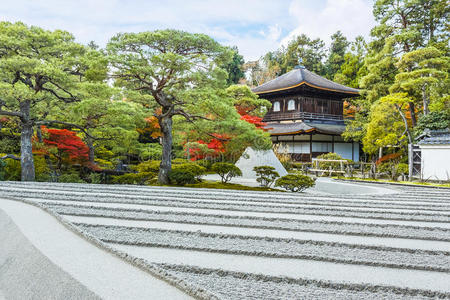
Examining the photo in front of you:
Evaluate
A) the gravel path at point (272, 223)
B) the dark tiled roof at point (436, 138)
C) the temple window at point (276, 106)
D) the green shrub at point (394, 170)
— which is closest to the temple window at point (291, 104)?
the temple window at point (276, 106)

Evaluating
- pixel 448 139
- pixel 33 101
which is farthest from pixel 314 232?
pixel 448 139

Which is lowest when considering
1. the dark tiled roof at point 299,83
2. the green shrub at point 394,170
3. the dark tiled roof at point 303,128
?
the green shrub at point 394,170

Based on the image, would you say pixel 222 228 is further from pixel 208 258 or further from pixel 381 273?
pixel 381 273

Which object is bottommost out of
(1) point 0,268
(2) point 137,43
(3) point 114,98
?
(1) point 0,268

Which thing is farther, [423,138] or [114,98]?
[423,138]

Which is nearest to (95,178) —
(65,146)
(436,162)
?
(65,146)

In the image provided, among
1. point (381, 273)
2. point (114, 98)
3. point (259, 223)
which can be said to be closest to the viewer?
point (381, 273)

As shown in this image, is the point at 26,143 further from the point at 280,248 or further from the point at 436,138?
the point at 436,138

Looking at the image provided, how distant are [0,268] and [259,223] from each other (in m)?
1.84

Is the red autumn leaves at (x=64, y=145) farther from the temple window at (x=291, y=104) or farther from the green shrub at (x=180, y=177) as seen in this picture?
the temple window at (x=291, y=104)

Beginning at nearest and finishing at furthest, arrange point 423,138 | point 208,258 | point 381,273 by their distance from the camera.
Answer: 1. point 381,273
2. point 208,258
3. point 423,138

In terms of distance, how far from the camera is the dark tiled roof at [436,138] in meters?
11.2

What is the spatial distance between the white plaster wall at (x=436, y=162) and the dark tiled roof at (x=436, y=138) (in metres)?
0.14

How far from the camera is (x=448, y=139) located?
436 inches
